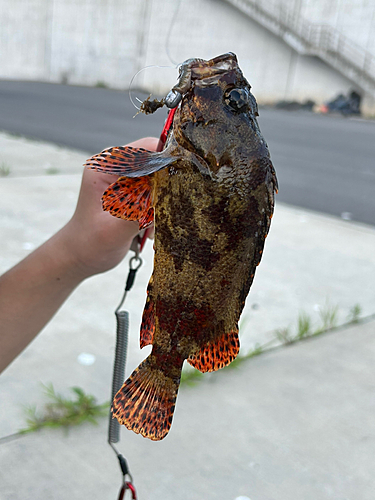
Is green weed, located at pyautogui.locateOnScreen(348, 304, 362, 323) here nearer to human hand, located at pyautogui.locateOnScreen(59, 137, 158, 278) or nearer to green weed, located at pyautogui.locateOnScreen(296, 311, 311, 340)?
green weed, located at pyautogui.locateOnScreen(296, 311, 311, 340)

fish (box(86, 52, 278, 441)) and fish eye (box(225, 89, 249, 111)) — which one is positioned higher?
fish eye (box(225, 89, 249, 111))

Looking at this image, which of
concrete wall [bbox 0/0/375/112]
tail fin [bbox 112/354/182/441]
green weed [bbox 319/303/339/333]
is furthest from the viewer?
concrete wall [bbox 0/0/375/112]

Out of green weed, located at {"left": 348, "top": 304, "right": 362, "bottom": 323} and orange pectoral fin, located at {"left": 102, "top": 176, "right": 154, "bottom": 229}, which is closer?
orange pectoral fin, located at {"left": 102, "top": 176, "right": 154, "bottom": 229}

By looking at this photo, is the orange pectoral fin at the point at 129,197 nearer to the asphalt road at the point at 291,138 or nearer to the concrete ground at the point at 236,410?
the concrete ground at the point at 236,410

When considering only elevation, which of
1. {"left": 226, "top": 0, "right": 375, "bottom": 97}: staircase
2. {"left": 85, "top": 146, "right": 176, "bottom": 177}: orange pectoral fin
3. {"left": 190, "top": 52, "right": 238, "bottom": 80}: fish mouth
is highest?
{"left": 190, "top": 52, "right": 238, "bottom": 80}: fish mouth

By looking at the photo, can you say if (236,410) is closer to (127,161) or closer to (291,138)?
(127,161)

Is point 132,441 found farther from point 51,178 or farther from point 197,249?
point 51,178

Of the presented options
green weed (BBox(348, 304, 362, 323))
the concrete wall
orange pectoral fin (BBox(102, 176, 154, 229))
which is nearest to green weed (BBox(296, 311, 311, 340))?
green weed (BBox(348, 304, 362, 323))
